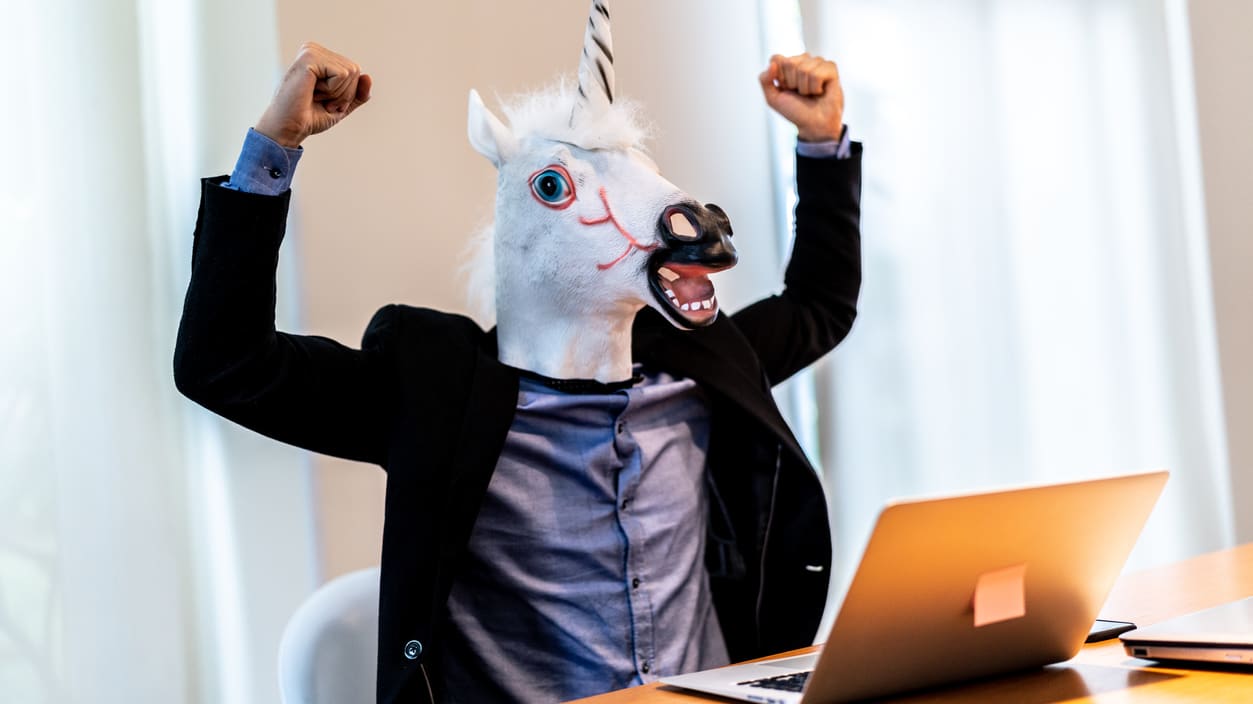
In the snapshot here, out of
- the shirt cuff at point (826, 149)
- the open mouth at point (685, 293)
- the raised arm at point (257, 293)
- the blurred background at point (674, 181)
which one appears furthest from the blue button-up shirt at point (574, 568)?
the shirt cuff at point (826, 149)

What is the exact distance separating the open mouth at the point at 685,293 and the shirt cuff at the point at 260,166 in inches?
16.0

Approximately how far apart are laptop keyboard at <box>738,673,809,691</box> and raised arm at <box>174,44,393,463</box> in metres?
0.57

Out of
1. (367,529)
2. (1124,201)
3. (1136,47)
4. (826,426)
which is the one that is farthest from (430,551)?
(1136,47)

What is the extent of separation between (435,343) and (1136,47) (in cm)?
208

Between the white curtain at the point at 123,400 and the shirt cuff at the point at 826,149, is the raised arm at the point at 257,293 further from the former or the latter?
the shirt cuff at the point at 826,149

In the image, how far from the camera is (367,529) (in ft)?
5.28

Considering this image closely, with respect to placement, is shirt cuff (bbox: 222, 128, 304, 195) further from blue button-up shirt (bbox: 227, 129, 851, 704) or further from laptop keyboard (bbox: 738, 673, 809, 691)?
laptop keyboard (bbox: 738, 673, 809, 691)

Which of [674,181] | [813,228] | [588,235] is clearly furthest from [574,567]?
[674,181]

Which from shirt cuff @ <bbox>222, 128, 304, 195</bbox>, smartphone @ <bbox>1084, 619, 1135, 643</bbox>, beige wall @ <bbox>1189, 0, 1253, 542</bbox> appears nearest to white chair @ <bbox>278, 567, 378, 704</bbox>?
shirt cuff @ <bbox>222, 128, 304, 195</bbox>

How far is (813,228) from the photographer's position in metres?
1.66

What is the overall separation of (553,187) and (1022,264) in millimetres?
1501

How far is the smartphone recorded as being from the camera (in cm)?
103

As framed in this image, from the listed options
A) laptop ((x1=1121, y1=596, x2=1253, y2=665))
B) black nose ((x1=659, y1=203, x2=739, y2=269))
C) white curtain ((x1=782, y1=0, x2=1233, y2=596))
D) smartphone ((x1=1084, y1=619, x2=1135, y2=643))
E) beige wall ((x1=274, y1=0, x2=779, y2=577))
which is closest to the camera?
laptop ((x1=1121, y1=596, x2=1253, y2=665))

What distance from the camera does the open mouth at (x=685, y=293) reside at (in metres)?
1.32
